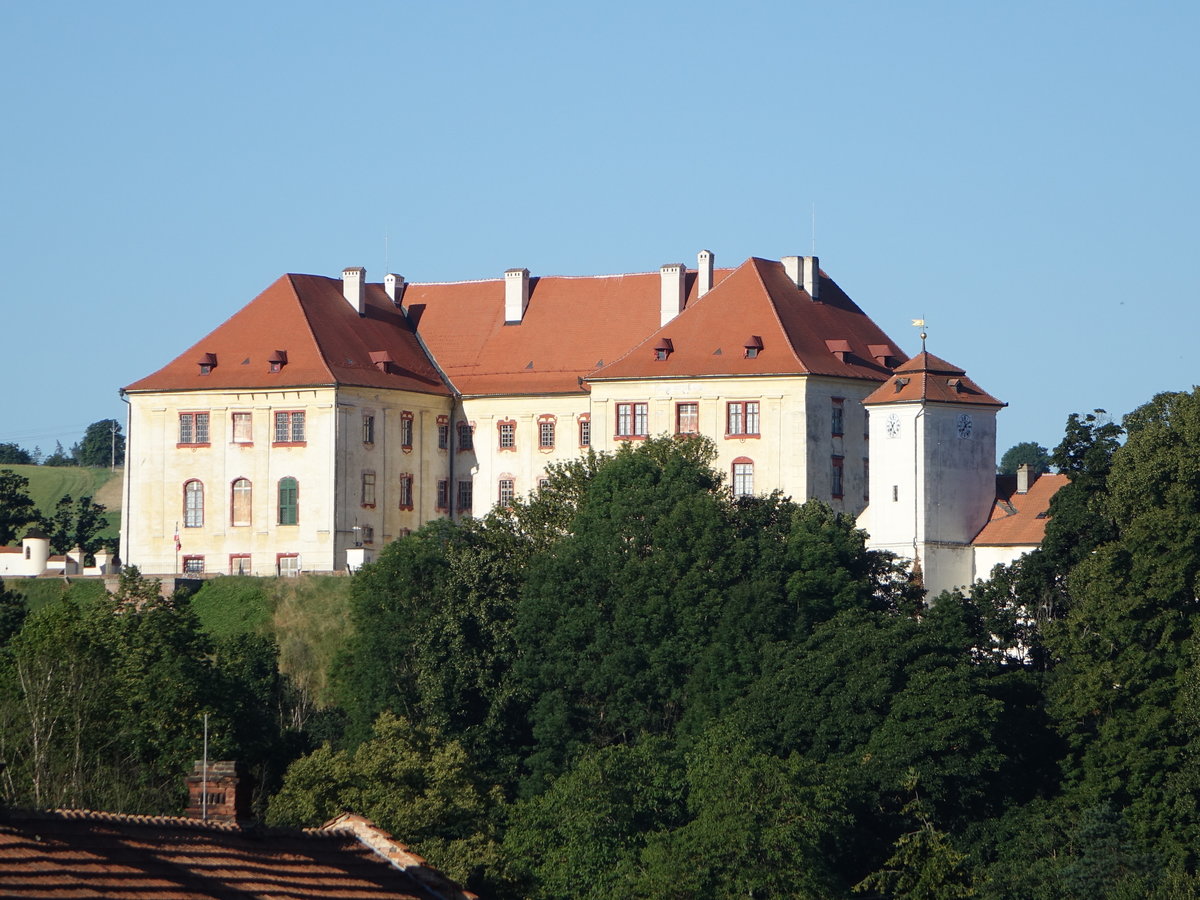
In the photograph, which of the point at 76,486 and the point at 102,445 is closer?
the point at 76,486

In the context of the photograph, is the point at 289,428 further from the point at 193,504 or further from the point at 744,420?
the point at 744,420

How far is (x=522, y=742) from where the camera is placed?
58688 millimetres

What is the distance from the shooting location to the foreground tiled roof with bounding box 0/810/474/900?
809 inches

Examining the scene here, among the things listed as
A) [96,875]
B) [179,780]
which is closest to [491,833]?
[179,780]

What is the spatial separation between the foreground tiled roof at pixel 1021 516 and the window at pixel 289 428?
819 inches

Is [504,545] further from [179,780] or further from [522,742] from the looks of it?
[179,780]

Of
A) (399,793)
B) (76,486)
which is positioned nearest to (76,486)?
(76,486)

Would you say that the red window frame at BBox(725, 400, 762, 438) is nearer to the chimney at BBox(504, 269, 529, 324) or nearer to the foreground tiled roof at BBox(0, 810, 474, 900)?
the chimney at BBox(504, 269, 529, 324)

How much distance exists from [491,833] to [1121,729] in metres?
14.4

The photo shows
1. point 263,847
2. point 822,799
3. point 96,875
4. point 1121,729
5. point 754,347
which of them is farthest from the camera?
point 754,347

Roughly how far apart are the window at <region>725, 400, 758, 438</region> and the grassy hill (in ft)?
194

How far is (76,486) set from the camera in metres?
133

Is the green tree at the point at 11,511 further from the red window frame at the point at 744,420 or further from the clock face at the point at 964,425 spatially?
the clock face at the point at 964,425

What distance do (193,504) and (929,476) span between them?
74.5 ft
